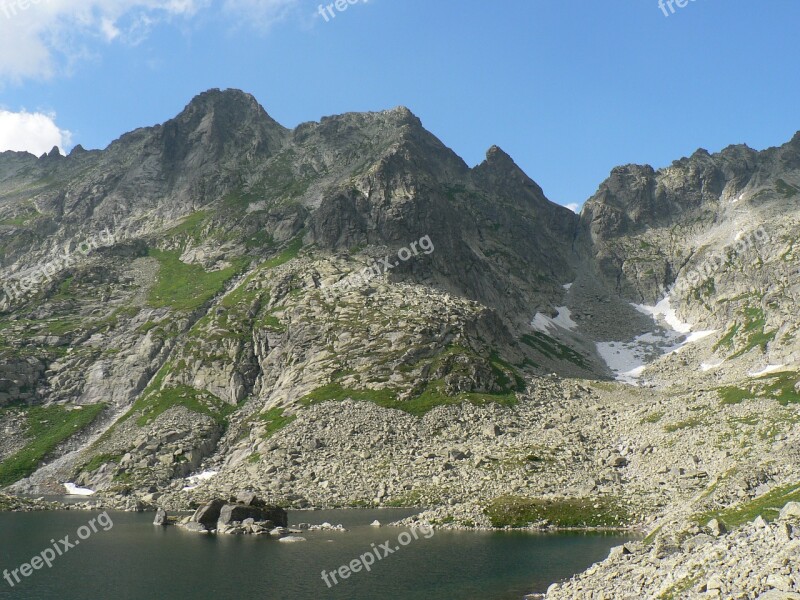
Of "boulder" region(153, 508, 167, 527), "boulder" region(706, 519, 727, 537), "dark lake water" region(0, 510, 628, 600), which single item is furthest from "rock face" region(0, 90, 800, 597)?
"dark lake water" region(0, 510, 628, 600)

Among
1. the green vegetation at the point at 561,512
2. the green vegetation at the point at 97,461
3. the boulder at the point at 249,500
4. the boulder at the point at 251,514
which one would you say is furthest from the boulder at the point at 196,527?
the green vegetation at the point at 97,461

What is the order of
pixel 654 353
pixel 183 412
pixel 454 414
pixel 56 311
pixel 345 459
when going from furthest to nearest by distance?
pixel 654 353
pixel 56 311
pixel 183 412
pixel 454 414
pixel 345 459

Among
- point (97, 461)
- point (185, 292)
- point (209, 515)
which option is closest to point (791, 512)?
point (209, 515)


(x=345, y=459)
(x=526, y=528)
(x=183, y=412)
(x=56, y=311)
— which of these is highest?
(x=56, y=311)

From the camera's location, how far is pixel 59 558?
5422 centimetres

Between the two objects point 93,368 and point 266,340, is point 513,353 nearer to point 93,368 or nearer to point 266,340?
point 266,340

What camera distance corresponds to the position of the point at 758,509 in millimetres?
38719

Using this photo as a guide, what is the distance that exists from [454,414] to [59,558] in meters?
72.9

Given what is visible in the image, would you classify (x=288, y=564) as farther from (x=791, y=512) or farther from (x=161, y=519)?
(x=791, y=512)

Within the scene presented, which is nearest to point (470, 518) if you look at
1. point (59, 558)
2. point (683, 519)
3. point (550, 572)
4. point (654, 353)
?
point (550, 572)

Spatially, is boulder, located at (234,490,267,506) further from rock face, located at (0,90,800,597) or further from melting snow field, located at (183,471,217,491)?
melting snow field, located at (183,471,217,491)

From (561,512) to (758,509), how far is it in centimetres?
3191

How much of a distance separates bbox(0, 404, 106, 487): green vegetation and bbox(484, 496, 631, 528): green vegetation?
9219 cm

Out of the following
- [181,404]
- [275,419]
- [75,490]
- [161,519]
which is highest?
[181,404]
